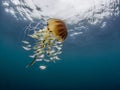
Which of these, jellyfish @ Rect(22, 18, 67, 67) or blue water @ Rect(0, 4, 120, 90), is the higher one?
blue water @ Rect(0, 4, 120, 90)

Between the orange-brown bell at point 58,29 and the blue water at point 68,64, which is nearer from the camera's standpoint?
the orange-brown bell at point 58,29

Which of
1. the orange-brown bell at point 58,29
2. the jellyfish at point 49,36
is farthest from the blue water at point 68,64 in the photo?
the orange-brown bell at point 58,29

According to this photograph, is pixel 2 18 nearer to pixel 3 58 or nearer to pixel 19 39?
pixel 19 39

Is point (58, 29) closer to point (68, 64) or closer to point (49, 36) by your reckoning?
point (49, 36)

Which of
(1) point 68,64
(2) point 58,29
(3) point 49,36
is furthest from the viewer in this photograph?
(1) point 68,64

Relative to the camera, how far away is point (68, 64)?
3884cm

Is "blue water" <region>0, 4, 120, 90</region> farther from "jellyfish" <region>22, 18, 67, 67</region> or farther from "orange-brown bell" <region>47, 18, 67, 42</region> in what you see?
"orange-brown bell" <region>47, 18, 67, 42</region>

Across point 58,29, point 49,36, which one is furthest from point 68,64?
point 58,29

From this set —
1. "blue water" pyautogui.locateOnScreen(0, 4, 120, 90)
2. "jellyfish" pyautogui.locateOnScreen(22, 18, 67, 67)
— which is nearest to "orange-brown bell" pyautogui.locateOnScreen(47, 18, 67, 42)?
"jellyfish" pyautogui.locateOnScreen(22, 18, 67, 67)

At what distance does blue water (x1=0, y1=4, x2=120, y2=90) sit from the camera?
24.2 meters

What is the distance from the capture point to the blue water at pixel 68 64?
953 inches

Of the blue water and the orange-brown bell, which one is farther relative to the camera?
the blue water

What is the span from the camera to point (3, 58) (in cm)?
4000

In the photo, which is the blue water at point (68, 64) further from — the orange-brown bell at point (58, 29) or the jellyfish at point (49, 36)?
the orange-brown bell at point (58, 29)
